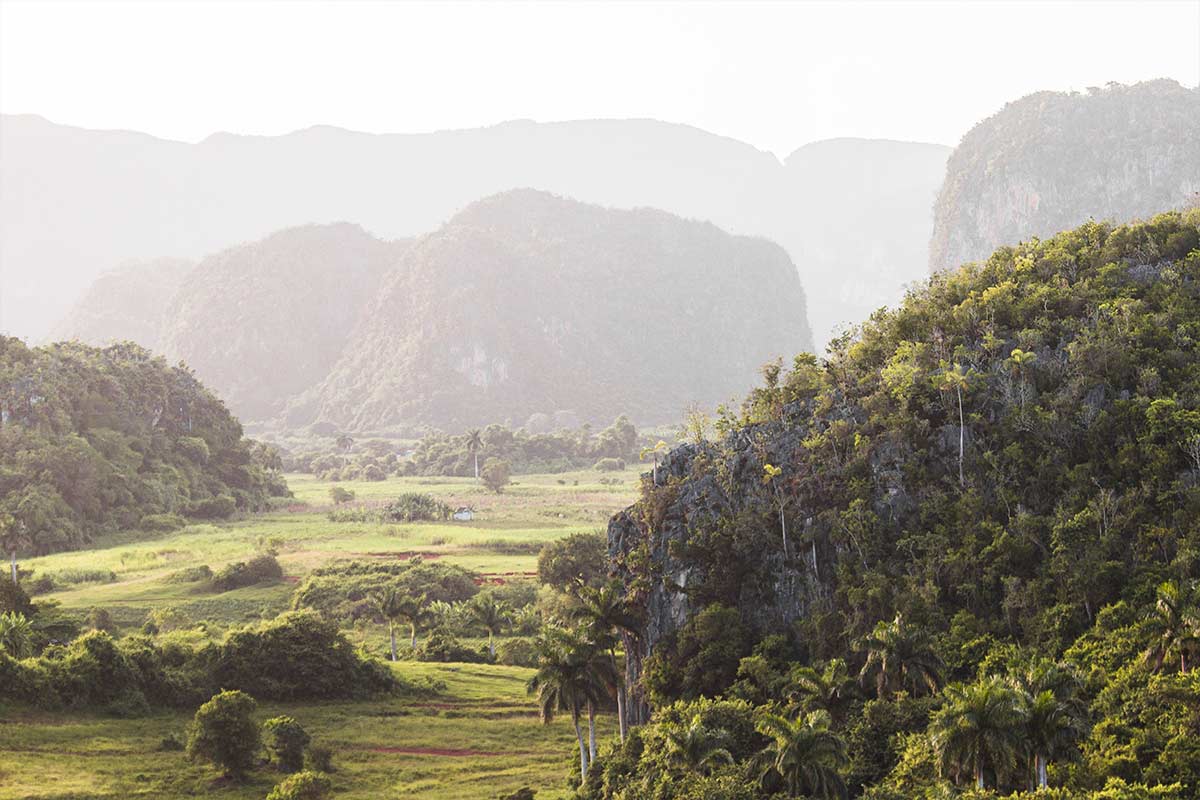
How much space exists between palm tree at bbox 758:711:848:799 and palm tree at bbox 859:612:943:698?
6.81 metres

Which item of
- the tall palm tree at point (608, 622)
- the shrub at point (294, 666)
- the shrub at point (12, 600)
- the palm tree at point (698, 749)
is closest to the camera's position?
the palm tree at point (698, 749)

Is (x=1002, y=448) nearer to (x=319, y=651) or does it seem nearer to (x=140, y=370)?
(x=319, y=651)

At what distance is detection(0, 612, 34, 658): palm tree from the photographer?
6625 cm

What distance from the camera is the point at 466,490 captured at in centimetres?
18600

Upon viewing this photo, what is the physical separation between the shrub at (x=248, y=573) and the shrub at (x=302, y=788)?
5469 centimetres

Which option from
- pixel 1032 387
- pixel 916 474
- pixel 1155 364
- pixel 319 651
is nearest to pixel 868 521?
pixel 916 474

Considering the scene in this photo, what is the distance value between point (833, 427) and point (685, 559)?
12.6 meters

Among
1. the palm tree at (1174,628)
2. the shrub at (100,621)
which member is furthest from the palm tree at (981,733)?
the shrub at (100,621)

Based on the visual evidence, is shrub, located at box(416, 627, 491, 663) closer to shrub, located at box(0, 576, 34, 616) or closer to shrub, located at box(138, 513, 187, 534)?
shrub, located at box(0, 576, 34, 616)

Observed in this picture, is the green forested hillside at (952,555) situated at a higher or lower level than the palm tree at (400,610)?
higher

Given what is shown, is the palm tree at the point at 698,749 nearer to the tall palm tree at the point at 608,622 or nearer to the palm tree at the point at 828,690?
the palm tree at the point at 828,690

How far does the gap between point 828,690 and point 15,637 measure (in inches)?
2110

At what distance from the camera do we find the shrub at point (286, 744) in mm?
57125

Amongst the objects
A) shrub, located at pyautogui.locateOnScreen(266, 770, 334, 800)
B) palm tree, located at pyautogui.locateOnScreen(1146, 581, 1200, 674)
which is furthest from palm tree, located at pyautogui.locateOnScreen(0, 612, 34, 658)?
palm tree, located at pyautogui.locateOnScreen(1146, 581, 1200, 674)
